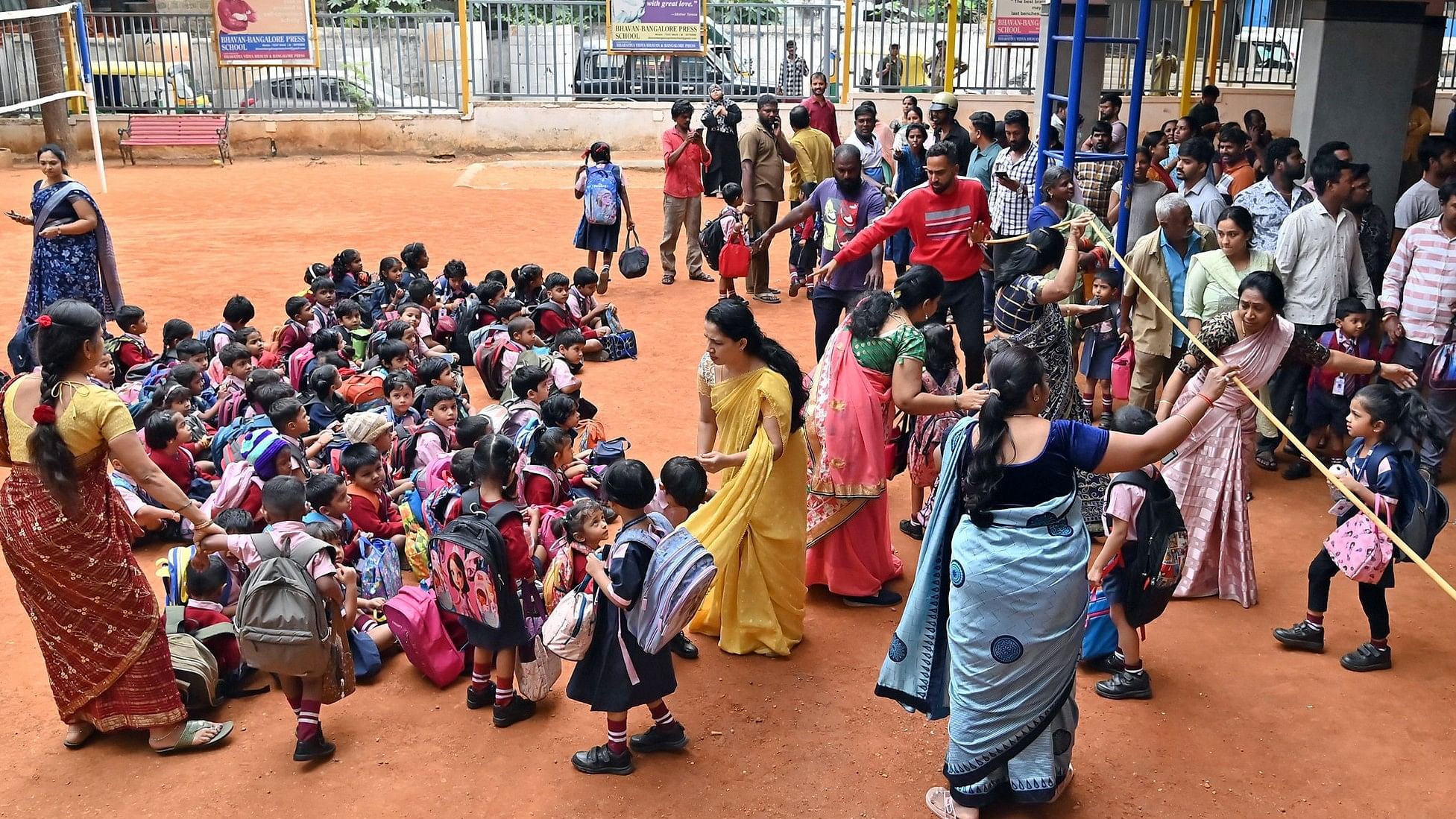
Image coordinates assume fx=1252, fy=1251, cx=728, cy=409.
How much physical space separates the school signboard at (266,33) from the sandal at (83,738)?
18.0 meters

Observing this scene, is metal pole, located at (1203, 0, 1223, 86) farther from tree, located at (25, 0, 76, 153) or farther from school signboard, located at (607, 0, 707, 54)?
tree, located at (25, 0, 76, 153)

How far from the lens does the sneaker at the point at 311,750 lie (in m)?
4.54

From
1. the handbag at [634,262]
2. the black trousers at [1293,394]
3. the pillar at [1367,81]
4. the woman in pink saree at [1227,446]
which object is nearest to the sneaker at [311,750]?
the woman in pink saree at [1227,446]

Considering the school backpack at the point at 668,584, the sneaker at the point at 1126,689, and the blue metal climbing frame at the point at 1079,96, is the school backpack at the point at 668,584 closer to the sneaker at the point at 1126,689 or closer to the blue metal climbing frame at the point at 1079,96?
the sneaker at the point at 1126,689

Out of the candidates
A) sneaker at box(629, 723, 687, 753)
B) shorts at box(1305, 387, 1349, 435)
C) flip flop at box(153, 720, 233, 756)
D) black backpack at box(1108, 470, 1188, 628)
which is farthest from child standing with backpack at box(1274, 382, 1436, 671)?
flip flop at box(153, 720, 233, 756)

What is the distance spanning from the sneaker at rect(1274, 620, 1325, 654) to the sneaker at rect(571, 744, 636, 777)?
2.92 meters

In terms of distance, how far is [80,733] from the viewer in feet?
15.4

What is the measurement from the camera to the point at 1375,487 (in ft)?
16.6

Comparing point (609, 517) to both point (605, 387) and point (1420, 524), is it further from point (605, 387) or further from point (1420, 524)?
point (605, 387)

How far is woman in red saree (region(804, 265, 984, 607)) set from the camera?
545 centimetres

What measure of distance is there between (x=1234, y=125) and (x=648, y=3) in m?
12.6

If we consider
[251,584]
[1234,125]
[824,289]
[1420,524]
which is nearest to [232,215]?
[824,289]

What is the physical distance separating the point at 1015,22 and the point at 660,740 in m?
17.4

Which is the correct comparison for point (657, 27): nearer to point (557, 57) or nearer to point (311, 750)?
point (557, 57)
